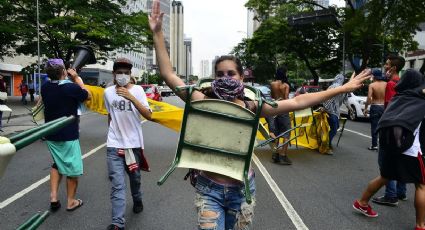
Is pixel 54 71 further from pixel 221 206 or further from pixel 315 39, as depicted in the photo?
pixel 315 39

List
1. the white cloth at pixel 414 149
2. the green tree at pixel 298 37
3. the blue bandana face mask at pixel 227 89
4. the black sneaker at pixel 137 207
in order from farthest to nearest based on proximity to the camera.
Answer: the green tree at pixel 298 37
the black sneaker at pixel 137 207
the white cloth at pixel 414 149
the blue bandana face mask at pixel 227 89

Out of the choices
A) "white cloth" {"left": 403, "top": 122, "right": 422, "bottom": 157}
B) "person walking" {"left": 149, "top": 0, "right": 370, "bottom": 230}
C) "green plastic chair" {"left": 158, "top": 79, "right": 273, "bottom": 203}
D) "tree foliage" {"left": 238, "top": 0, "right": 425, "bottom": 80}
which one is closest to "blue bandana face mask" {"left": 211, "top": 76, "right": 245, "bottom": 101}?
"person walking" {"left": 149, "top": 0, "right": 370, "bottom": 230}

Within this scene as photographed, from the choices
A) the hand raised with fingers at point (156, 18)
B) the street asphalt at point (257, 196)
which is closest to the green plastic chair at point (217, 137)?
the hand raised with fingers at point (156, 18)

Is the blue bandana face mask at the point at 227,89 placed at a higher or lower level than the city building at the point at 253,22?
lower

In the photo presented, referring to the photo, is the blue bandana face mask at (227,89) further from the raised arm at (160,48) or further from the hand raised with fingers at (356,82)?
the hand raised with fingers at (356,82)

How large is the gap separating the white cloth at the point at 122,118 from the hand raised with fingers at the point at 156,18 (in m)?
1.82

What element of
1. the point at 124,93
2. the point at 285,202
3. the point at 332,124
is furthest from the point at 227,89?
the point at 332,124

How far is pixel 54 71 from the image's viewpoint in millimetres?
4992

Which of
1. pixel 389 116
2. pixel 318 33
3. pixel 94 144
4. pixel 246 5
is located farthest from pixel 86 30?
pixel 389 116

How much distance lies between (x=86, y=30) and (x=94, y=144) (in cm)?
1769

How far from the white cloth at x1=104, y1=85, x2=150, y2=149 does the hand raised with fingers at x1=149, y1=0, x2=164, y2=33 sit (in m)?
1.82

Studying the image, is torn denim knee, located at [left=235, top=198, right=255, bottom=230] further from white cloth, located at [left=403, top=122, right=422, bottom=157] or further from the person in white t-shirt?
white cloth, located at [left=403, top=122, right=422, bottom=157]

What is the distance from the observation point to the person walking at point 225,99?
2715mm

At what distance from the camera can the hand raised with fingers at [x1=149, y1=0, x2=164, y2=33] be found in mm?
2838
